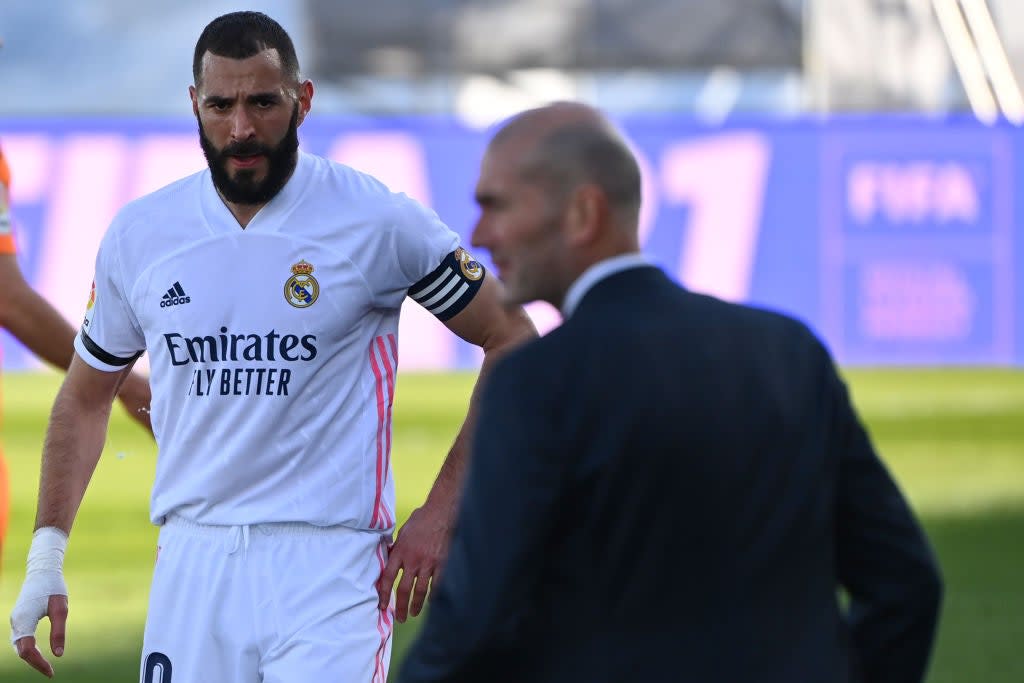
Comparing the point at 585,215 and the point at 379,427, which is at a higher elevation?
the point at 585,215

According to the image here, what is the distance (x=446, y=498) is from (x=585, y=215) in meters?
1.38

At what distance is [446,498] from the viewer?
3.48 meters

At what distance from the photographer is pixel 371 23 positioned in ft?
70.1

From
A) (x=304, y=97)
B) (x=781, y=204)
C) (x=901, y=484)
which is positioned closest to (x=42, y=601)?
(x=304, y=97)

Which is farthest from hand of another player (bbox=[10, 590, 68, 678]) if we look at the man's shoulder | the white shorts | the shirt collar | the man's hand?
the shirt collar

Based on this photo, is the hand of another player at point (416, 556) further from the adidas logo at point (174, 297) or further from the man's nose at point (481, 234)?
the man's nose at point (481, 234)

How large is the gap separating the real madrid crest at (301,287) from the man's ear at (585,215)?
126 cm

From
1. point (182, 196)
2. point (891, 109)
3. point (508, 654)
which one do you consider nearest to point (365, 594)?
point (182, 196)

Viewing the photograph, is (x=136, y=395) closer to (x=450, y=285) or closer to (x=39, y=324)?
(x=39, y=324)

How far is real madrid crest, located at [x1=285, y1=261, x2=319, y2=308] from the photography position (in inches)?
133

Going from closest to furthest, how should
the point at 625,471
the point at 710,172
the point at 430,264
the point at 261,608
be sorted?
the point at 625,471 → the point at 261,608 → the point at 430,264 → the point at 710,172

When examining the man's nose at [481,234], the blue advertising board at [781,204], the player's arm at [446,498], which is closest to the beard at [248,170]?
the player's arm at [446,498]

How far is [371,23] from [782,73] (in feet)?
17.1

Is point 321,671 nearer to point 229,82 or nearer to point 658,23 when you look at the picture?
point 229,82
